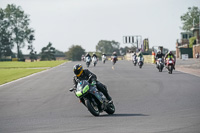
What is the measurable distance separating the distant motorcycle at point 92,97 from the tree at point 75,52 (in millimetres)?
174245

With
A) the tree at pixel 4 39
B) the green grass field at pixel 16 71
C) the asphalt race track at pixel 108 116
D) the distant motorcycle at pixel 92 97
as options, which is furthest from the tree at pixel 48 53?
the distant motorcycle at pixel 92 97

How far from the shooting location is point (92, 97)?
9.89m

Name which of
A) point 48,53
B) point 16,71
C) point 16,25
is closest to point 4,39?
point 16,25

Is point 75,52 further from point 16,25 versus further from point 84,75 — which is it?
point 84,75

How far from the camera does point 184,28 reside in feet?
415

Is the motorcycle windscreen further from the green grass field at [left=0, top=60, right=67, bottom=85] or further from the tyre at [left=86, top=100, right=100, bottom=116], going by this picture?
the green grass field at [left=0, top=60, right=67, bottom=85]

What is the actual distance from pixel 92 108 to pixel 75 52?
178m

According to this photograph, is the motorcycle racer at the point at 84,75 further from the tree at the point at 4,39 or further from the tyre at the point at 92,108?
the tree at the point at 4,39

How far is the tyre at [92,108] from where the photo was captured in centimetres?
962

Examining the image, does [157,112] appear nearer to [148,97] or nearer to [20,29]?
[148,97]

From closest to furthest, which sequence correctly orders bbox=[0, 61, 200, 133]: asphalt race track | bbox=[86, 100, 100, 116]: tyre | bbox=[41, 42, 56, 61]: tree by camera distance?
1. bbox=[0, 61, 200, 133]: asphalt race track
2. bbox=[86, 100, 100, 116]: tyre
3. bbox=[41, 42, 56, 61]: tree

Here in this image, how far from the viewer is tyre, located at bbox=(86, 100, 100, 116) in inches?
379

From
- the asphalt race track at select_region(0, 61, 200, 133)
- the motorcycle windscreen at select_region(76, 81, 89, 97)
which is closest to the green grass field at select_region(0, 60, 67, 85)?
the asphalt race track at select_region(0, 61, 200, 133)

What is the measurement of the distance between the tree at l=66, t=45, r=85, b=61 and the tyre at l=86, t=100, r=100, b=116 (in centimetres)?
17429
